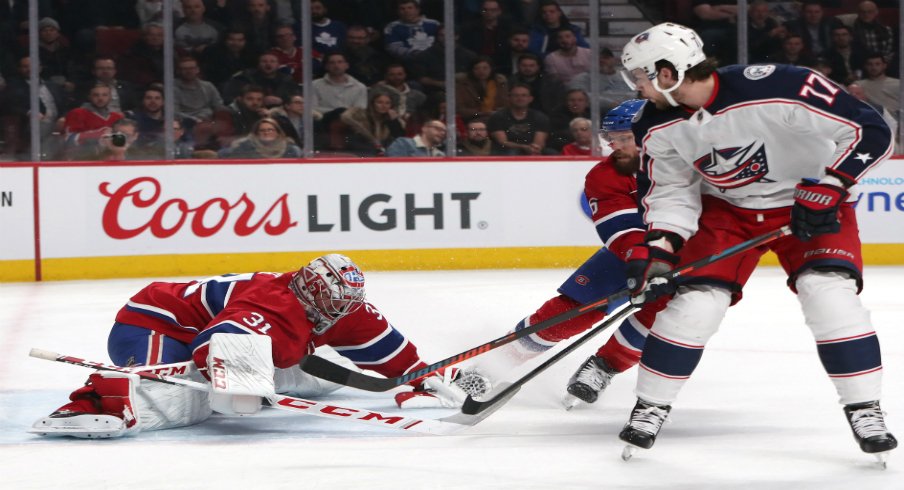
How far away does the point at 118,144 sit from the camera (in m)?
6.94

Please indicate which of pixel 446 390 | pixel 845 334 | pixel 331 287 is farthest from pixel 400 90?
pixel 845 334

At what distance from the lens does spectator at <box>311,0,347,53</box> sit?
23.7 feet

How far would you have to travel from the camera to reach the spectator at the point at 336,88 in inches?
285

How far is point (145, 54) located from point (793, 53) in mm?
3709

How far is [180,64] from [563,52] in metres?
2.14

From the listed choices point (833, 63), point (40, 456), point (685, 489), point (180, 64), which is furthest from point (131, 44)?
point (685, 489)

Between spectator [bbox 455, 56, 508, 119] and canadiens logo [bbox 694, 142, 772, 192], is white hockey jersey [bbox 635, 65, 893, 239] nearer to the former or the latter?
canadiens logo [bbox 694, 142, 772, 192]

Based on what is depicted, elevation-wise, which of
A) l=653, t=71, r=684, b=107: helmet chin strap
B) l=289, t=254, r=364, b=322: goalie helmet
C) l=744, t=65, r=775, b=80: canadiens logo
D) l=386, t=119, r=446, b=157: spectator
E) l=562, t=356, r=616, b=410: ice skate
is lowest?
l=562, t=356, r=616, b=410: ice skate

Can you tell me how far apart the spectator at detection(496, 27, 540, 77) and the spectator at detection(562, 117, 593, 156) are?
0.45m

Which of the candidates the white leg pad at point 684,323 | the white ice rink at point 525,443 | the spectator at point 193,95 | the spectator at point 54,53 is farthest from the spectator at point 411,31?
the white leg pad at point 684,323

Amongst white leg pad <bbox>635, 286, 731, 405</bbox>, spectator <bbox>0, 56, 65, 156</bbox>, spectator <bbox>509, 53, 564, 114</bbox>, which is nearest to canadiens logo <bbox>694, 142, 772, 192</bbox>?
white leg pad <bbox>635, 286, 731, 405</bbox>

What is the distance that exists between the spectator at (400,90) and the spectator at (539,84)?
1.83 feet

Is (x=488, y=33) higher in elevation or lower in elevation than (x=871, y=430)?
higher

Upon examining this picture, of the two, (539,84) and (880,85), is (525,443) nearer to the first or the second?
(539,84)
